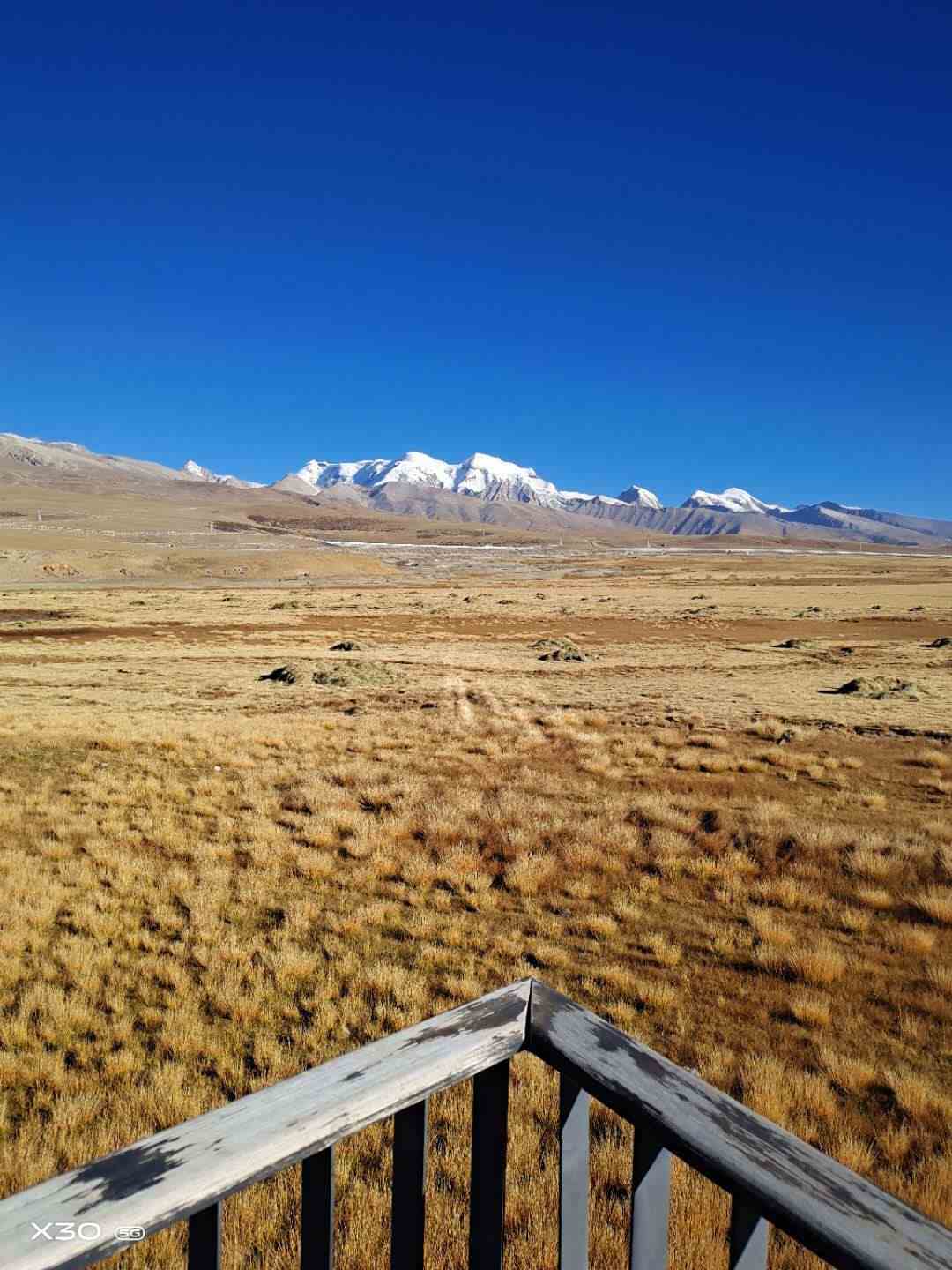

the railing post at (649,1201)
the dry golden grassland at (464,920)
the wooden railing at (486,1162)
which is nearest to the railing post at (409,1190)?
the wooden railing at (486,1162)

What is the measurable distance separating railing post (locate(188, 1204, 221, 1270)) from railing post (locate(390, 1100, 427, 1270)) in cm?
41

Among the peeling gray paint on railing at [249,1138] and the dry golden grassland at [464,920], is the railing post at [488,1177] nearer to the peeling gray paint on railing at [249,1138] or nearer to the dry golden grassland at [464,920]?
the peeling gray paint on railing at [249,1138]

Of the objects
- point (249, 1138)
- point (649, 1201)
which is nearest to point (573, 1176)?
point (649, 1201)

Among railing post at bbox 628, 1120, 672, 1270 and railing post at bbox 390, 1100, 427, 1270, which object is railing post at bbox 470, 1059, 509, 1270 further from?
railing post at bbox 628, 1120, 672, 1270

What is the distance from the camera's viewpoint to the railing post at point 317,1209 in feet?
5.12

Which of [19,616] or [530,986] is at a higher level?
[530,986]

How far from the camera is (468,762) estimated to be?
46.5 feet

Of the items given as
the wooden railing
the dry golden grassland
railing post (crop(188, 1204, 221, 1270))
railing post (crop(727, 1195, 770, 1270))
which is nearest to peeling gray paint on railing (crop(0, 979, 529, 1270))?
the wooden railing

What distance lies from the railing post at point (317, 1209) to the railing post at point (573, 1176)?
21.6 inches

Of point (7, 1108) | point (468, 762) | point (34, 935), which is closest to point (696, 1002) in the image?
point (7, 1108)

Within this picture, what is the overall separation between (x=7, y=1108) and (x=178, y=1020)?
1.17 m

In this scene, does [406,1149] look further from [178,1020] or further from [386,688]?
[386,688]

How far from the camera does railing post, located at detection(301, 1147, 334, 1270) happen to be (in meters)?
1.56

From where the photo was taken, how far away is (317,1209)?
5.16ft
